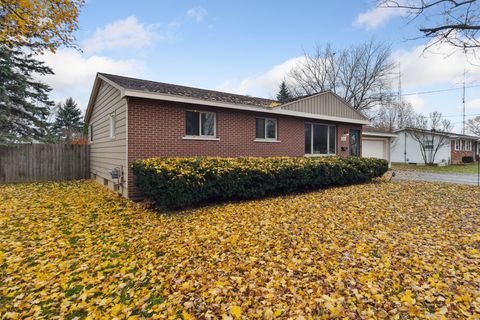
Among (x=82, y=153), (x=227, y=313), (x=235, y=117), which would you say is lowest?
(x=227, y=313)

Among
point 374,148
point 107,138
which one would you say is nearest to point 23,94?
point 107,138

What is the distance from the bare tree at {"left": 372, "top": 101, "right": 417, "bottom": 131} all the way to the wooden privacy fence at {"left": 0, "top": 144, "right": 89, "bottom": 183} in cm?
3592

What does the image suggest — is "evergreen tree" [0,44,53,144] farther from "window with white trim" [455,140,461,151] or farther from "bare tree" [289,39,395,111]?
"window with white trim" [455,140,461,151]

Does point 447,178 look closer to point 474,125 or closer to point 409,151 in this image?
point 409,151

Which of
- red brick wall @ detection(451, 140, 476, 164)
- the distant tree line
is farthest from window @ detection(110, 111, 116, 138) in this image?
red brick wall @ detection(451, 140, 476, 164)

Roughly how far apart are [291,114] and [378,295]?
31.7ft

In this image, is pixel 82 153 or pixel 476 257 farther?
pixel 82 153

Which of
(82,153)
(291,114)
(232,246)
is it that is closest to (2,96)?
(82,153)

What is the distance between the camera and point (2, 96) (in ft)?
45.7

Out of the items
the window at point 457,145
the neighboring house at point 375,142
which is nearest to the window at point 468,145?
the window at point 457,145

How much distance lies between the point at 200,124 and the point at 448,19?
7.59 metres

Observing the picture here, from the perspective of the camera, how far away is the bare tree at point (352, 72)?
3112 cm

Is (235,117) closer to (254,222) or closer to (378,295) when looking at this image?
(254,222)

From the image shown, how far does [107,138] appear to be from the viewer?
1055 cm
